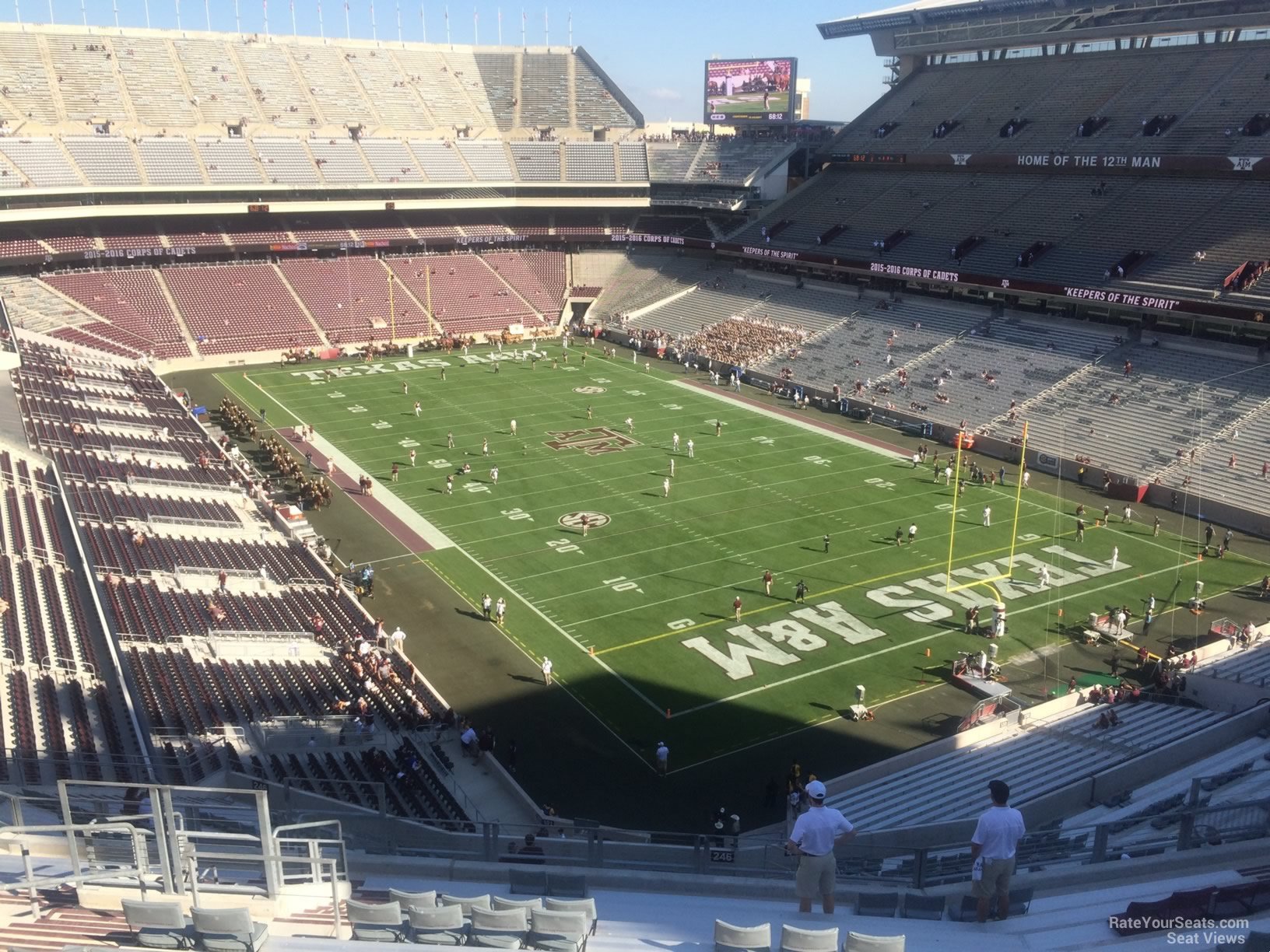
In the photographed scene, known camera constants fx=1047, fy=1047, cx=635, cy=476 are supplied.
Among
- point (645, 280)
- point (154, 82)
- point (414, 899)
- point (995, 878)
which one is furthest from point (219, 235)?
point (995, 878)

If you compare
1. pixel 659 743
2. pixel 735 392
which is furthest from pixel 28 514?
pixel 735 392

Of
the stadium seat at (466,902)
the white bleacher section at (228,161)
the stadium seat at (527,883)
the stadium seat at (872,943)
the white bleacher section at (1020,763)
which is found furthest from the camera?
the white bleacher section at (228,161)

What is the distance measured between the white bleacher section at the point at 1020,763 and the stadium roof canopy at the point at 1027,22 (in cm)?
4267

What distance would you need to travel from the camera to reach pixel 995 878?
296 inches

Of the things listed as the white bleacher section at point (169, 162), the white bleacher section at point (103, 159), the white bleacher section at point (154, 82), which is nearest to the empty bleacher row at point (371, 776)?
the white bleacher section at point (103, 159)

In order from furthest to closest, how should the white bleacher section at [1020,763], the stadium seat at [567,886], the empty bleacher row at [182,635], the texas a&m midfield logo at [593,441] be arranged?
the texas a&m midfield logo at [593,441]
the white bleacher section at [1020,763]
the empty bleacher row at [182,635]
the stadium seat at [567,886]

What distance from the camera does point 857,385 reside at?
→ 147 ft

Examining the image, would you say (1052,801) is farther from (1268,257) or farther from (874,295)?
(874,295)

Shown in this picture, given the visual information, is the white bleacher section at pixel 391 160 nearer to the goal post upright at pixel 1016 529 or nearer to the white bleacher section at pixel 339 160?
the white bleacher section at pixel 339 160

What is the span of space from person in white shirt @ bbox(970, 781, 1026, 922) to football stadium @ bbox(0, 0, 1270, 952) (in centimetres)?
4

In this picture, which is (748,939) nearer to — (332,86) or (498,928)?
(498,928)

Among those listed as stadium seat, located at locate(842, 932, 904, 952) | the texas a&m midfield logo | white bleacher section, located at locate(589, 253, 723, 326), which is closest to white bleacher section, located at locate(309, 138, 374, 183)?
white bleacher section, located at locate(589, 253, 723, 326)

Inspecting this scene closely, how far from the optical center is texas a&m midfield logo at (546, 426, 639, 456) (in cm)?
3700

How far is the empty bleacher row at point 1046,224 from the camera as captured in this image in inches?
1587
